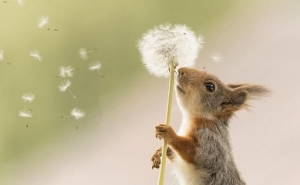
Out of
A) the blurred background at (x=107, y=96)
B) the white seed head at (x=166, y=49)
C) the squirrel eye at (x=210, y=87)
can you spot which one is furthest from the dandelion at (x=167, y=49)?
the blurred background at (x=107, y=96)

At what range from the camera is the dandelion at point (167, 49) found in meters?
0.95

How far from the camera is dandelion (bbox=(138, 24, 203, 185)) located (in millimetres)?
947

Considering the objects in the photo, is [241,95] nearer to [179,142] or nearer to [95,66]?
[179,142]

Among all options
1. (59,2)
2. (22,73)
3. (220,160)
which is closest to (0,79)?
(22,73)

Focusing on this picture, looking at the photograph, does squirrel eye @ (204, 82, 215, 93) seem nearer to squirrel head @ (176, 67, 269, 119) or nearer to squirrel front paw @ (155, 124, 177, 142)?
squirrel head @ (176, 67, 269, 119)

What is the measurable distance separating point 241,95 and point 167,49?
0.70ft

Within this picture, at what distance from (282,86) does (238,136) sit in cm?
23

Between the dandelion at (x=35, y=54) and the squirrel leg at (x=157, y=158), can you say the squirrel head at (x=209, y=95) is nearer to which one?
the squirrel leg at (x=157, y=158)

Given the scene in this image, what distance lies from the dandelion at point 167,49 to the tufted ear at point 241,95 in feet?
0.47

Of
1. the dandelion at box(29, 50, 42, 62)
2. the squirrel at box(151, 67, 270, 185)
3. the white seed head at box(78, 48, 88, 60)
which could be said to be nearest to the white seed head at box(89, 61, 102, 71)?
the white seed head at box(78, 48, 88, 60)

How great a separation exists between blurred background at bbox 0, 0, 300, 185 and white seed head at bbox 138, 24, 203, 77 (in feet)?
2.02

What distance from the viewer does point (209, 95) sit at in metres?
1.08

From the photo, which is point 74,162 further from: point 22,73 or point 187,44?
point 187,44

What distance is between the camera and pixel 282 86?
169 cm
